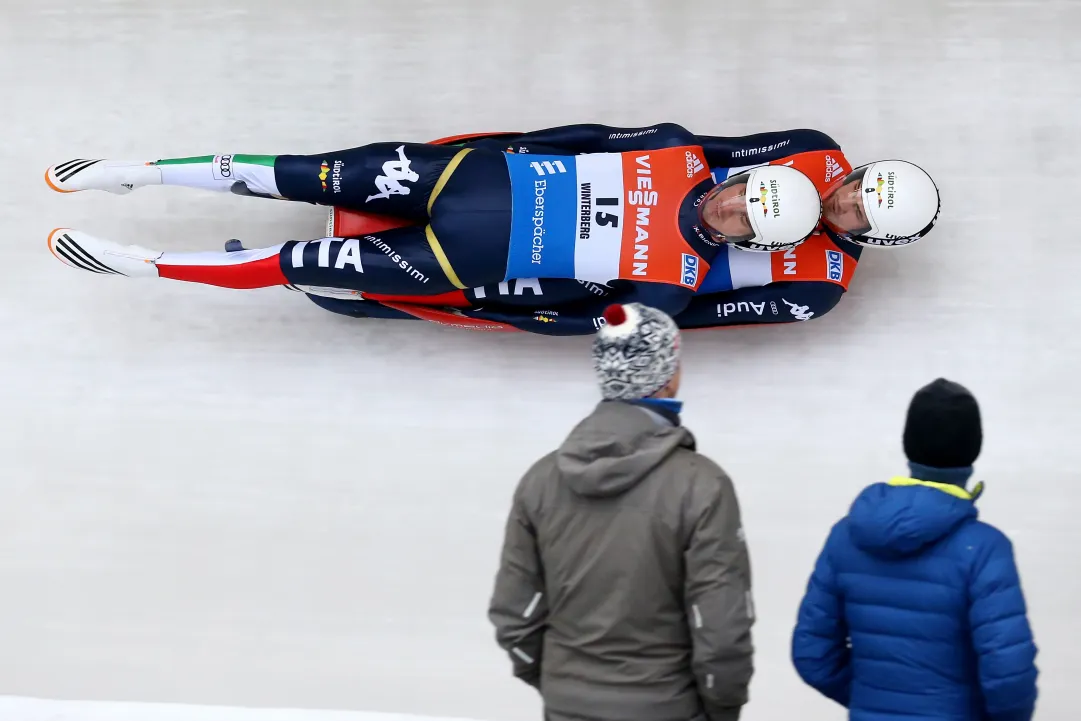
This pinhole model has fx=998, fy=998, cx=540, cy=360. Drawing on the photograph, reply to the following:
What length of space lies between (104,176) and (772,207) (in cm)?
214

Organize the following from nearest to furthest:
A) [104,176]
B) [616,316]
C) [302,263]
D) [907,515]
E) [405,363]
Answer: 1. [907,515]
2. [616,316]
3. [302,263]
4. [104,176]
5. [405,363]

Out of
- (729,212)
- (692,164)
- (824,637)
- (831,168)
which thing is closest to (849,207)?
(831,168)

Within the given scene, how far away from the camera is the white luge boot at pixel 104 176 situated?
3258mm

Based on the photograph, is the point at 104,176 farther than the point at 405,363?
No

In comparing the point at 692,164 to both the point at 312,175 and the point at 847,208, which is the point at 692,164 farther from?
the point at 312,175

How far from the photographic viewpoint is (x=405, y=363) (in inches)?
140

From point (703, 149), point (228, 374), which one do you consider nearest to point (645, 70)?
point (703, 149)

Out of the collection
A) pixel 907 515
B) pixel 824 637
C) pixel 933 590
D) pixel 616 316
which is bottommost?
pixel 824 637

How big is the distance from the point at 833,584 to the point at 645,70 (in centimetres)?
225

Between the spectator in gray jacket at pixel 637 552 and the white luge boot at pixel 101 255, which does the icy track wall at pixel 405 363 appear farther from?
the spectator in gray jacket at pixel 637 552

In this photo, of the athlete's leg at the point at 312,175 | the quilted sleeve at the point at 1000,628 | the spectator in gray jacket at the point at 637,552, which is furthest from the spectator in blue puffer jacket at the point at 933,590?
the athlete's leg at the point at 312,175

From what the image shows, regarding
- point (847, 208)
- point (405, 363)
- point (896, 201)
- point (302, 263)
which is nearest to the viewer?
point (896, 201)

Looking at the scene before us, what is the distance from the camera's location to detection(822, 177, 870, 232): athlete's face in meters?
2.99

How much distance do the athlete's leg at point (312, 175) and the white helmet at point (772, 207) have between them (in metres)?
0.88
